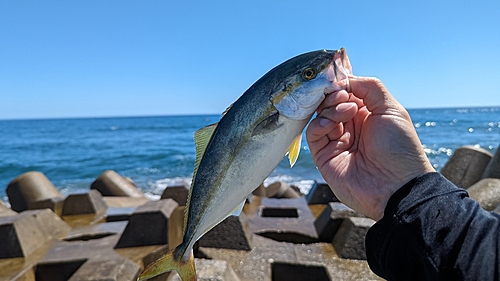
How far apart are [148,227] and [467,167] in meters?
6.93

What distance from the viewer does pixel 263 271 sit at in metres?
3.91

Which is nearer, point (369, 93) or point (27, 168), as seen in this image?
point (369, 93)

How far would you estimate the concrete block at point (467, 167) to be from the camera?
7375mm

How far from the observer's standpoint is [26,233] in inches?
181

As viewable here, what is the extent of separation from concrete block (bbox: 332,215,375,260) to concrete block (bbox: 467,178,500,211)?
204 centimetres

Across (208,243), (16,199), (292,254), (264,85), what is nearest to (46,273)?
(208,243)

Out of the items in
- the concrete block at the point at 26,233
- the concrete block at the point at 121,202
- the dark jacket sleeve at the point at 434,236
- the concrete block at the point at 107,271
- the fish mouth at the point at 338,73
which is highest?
the fish mouth at the point at 338,73

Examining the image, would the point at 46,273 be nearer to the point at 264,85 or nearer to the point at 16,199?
the point at 264,85

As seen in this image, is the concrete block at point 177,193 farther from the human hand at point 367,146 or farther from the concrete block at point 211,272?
the human hand at point 367,146

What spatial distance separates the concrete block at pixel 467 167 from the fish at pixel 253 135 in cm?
674

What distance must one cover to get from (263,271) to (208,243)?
37.4 inches

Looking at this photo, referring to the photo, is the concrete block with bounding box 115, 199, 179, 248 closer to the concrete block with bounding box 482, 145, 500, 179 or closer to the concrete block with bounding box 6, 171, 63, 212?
the concrete block with bounding box 6, 171, 63, 212

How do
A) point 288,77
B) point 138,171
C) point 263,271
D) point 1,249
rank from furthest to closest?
point 138,171 < point 1,249 < point 263,271 < point 288,77

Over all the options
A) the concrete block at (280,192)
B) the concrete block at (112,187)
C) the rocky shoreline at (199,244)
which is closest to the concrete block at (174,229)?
the rocky shoreline at (199,244)
